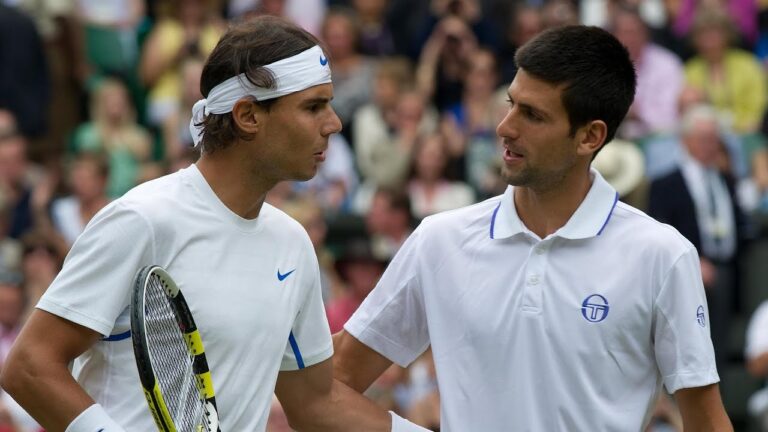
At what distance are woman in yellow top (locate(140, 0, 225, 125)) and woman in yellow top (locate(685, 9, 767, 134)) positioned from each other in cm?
380

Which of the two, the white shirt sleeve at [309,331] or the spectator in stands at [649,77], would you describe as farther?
the spectator in stands at [649,77]

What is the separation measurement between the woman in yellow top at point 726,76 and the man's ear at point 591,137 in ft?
26.2

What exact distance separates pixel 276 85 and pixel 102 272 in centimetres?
→ 77

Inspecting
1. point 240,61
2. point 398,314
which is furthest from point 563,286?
point 240,61

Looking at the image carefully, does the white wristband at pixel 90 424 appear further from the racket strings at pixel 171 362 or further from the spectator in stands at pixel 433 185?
the spectator in stands at pixel 433 185

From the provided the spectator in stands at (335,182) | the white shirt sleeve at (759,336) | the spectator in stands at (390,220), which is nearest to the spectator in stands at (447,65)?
the spectator in stands at (335,182)

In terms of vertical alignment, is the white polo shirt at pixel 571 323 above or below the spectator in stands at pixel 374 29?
above

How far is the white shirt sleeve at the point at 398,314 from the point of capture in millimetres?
5113

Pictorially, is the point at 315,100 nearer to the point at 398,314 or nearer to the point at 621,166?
the point at 398,314

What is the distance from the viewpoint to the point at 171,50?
13.3 meters

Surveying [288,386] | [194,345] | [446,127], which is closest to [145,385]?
[194,345]

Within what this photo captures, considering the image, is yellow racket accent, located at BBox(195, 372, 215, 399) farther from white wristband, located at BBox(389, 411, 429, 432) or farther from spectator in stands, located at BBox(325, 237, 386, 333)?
spectator in stands, located at BBox(325, 237, 386, 333)

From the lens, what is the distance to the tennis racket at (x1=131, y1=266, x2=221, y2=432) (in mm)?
4137

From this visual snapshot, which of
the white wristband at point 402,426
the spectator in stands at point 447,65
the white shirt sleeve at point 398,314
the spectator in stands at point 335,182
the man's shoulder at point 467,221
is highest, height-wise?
the man's shoulder at point 467,221
